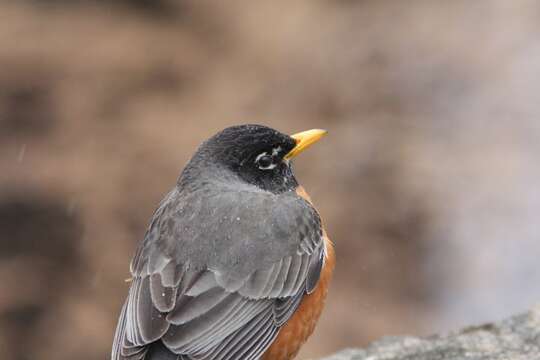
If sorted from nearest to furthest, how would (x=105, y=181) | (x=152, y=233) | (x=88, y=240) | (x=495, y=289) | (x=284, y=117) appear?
1. (x=152, y=233)
2. (x=495, y=289)
3. (x=88, y=240)
4. (x=105, y=181)
5. (x=284, y=117)

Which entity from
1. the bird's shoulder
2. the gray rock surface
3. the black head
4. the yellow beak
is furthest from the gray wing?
the gray rock surface

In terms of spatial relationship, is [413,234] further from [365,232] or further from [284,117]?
[284,117]

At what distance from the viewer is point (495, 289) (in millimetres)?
8961

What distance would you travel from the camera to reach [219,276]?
471 cm

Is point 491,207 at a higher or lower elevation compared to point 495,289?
higher

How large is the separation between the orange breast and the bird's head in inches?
22.1

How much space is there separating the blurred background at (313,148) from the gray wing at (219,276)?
3.68m

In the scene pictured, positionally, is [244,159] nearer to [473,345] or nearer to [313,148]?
[473,345]

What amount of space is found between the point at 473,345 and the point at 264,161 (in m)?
1.43

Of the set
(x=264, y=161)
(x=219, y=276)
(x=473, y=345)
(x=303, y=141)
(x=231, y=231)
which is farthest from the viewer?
(x=303, y=141)

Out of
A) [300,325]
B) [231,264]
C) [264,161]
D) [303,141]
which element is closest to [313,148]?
[303,141]

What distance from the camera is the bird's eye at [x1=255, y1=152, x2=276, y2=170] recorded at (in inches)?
212

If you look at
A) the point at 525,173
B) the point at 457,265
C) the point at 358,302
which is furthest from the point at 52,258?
the point at 525,173

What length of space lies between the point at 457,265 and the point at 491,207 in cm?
79
